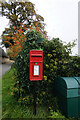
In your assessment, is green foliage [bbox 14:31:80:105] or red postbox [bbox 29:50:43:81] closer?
red postbox [bbox 29:50:43:81]

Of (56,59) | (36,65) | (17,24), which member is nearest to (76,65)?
(56,59)

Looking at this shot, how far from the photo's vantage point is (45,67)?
10.0 feet

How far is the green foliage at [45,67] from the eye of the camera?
287cm

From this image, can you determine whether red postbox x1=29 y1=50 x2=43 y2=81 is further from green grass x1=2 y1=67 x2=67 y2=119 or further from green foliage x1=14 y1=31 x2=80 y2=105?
green grass x1=2 y1=67 x2=67 y2=119

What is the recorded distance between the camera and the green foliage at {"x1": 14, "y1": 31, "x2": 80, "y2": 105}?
9.42ft

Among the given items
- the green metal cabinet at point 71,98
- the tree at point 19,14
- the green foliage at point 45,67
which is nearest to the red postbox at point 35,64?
the green foliage at point 45,67

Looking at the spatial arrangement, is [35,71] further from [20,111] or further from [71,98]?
[20,111]

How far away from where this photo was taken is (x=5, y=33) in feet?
56.0

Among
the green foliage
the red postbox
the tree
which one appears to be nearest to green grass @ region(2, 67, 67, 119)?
the green foliage

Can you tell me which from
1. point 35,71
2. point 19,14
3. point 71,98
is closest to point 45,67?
point 35,71

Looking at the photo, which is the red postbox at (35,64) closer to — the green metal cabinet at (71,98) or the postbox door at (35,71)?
the postbox door at (35,71)

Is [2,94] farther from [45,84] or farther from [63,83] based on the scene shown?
[63,83]

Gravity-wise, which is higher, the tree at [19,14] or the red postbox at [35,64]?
the tree at [19,14]

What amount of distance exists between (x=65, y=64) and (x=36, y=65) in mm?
1390
